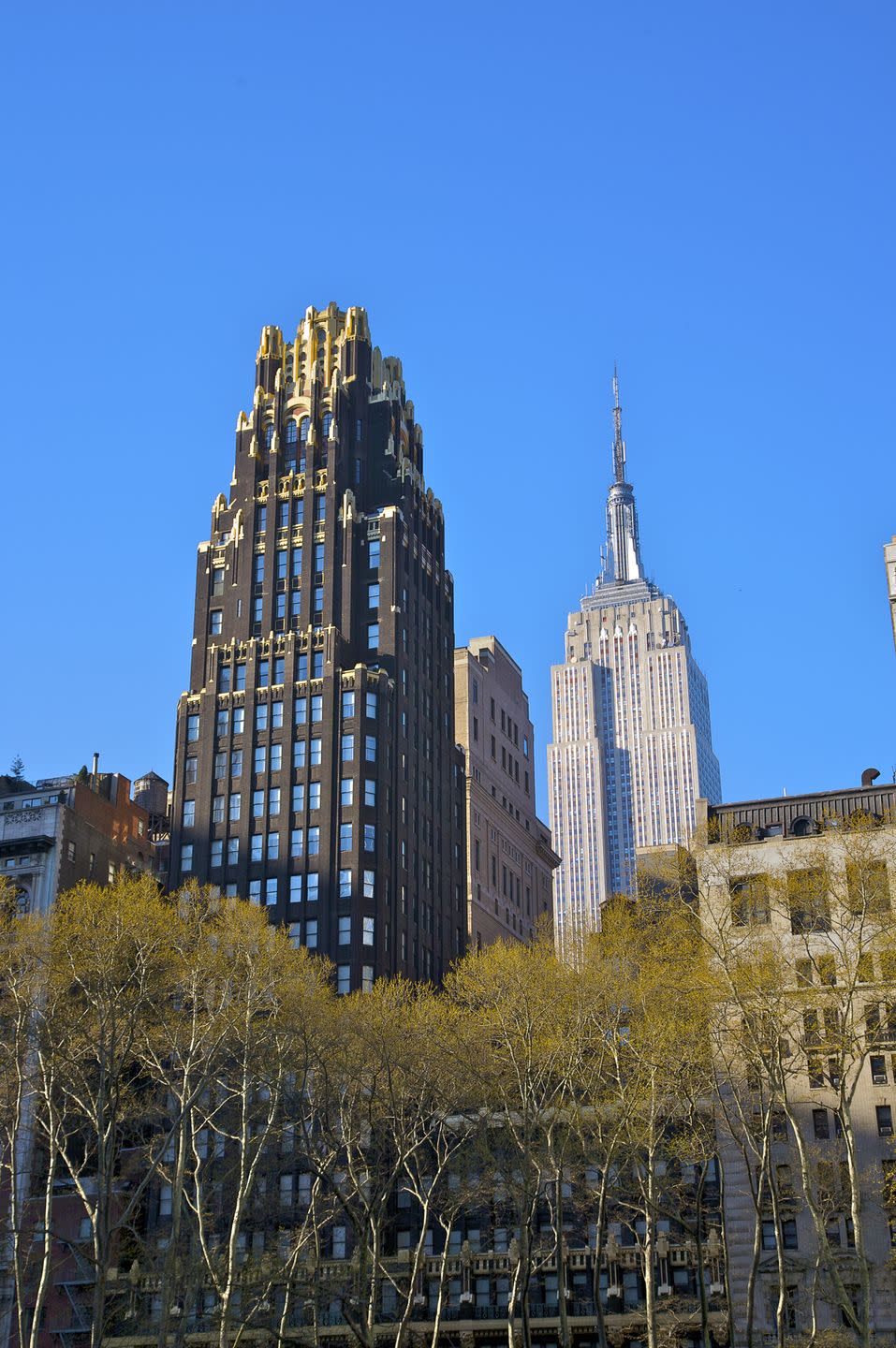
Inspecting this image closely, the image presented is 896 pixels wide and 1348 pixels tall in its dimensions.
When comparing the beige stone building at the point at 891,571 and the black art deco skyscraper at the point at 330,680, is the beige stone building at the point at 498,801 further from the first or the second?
the beige stone building at the point at 891,571

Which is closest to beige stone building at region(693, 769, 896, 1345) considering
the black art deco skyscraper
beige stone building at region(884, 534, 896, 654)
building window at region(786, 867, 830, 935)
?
building window at region(786, 867, 830, 935)

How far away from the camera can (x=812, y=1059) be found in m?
63.8

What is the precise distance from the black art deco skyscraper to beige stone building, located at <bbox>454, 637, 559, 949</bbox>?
52.6 ft

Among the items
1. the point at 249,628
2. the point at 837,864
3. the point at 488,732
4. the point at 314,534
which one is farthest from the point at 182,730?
the point at 837,864

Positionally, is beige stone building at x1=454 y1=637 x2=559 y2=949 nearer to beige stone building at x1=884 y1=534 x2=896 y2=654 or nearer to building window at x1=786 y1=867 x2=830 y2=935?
beige stone building at x1=884 y1=534 x2=896 y2=654

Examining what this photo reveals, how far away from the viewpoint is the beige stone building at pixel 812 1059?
61344mm

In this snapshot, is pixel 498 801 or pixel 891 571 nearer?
pixel 891 571

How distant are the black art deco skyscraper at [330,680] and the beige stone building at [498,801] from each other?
1602cm

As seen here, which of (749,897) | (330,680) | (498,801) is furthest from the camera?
(498,801)

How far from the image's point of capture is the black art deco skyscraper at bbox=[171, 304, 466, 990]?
12838 cm

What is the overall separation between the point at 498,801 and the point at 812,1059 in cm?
11401

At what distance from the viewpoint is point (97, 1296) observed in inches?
2502

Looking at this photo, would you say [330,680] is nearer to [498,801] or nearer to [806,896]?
[498,801]

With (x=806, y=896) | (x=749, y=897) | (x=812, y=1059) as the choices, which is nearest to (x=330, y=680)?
(x=749, y=897)
